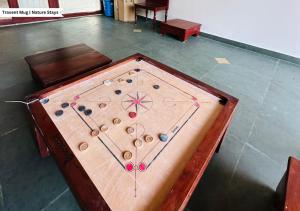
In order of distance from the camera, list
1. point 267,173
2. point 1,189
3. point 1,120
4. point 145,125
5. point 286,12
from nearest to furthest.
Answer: point 145,125 < point 1,189 < point 267,173 < point 1,120 < point 286,12

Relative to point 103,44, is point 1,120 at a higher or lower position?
lower

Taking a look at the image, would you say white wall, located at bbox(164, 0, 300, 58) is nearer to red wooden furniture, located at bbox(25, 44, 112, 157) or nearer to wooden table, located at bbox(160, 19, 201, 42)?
wooden table, located at bbox(160, 19, 201, 42)

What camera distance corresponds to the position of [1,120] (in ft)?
5.06

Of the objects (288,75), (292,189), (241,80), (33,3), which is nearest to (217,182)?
(292,189)

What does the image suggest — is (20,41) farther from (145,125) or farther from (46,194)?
(145,125)

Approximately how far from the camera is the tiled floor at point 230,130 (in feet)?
3.65

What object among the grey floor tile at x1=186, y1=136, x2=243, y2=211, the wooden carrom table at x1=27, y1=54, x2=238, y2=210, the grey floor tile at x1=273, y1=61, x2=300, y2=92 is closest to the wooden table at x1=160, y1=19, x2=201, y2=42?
the grey floor tile at x1=273, y1=61, x2=300, y2=92

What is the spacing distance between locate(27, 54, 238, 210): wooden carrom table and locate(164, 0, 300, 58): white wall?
247 centimetres

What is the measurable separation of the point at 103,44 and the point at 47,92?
2.21 meters

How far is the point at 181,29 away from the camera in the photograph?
324 centimetres

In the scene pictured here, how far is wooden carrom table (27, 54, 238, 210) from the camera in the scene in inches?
27.3

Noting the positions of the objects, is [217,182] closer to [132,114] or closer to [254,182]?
[254,182]

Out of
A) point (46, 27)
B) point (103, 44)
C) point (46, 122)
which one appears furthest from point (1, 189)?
point (46, 27)

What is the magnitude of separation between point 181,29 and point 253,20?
3.84 ft
